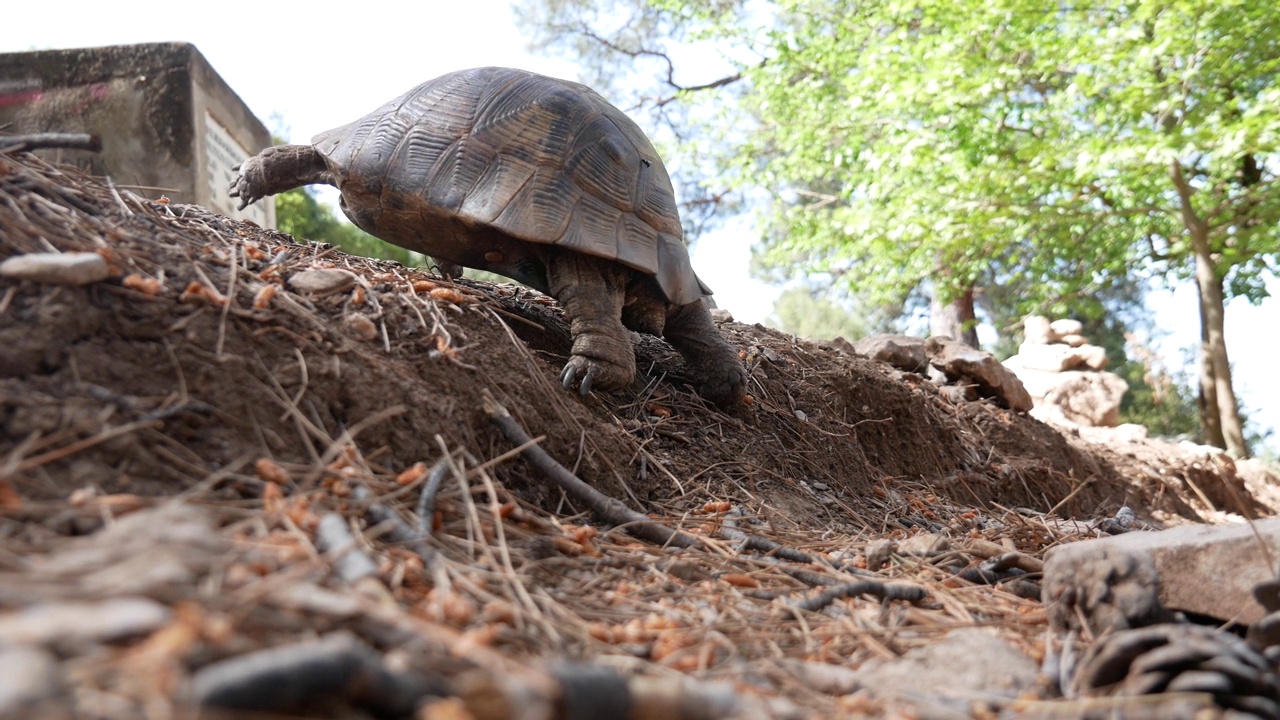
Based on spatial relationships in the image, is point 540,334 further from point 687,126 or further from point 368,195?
point 687,126

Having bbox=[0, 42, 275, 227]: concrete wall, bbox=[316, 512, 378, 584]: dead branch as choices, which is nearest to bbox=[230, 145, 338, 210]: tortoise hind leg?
bbox=[316, 512, 378, 584]: dead branch

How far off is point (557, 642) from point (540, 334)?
2.10m

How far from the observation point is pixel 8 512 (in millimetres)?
1217

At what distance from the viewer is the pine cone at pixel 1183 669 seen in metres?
1.23

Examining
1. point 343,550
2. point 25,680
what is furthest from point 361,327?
point 25,680

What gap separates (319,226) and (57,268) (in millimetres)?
13136

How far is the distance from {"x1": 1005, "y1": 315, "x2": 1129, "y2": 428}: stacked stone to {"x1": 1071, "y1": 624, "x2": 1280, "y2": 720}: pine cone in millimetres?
7114

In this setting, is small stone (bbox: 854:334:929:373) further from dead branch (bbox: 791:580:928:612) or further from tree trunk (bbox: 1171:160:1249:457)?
tree trunk (bbox: 1171:160:1249:457)

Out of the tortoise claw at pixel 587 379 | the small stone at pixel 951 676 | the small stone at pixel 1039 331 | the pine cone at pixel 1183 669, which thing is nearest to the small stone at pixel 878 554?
the small stone at pixel 951 676

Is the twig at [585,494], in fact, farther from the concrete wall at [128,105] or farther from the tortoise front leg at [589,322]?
the concrete wall at [128,105]

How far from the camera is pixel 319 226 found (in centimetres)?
1405

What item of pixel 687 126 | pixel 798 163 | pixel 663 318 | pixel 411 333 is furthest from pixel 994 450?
pixel 687 126

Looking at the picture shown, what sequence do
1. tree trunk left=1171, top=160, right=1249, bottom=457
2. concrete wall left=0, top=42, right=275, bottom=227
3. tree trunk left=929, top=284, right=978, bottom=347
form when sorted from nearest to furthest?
concrete wall left=0, top=42, right=275, bottom=227
tree trunk left=1171, top=160, right=1249, bottom=457
tree trunk left=929, top=284, right=978, bottom=347

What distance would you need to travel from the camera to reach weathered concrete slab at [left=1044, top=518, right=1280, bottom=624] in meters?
1.73
